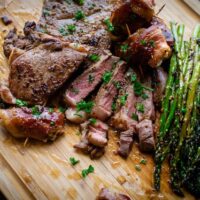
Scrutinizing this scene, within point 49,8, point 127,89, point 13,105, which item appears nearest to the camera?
point 13,105

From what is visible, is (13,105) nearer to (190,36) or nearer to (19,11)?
(19,11)

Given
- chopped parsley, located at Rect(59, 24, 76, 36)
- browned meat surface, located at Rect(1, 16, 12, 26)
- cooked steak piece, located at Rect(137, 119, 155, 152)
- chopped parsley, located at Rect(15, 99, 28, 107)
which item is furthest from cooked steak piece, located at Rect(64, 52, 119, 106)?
browned meat surface, located at Rect(1, 16, 12, 26)

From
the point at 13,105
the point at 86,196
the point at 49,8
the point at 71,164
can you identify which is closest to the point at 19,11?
the point at 49,8

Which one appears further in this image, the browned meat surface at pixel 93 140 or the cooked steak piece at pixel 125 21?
the cooked steak piece at pixel 125 21

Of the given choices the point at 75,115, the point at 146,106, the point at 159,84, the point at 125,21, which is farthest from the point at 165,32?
the point at 75,115

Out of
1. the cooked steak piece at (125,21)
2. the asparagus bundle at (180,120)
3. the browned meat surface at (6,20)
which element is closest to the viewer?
the asparagus bundle at (180,120)

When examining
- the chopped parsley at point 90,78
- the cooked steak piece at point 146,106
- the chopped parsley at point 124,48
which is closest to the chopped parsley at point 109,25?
→ the chopped parsley at point 124,48

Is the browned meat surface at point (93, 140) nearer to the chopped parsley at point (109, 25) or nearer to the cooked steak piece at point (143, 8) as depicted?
the chopped parsley at point (109, 25)
